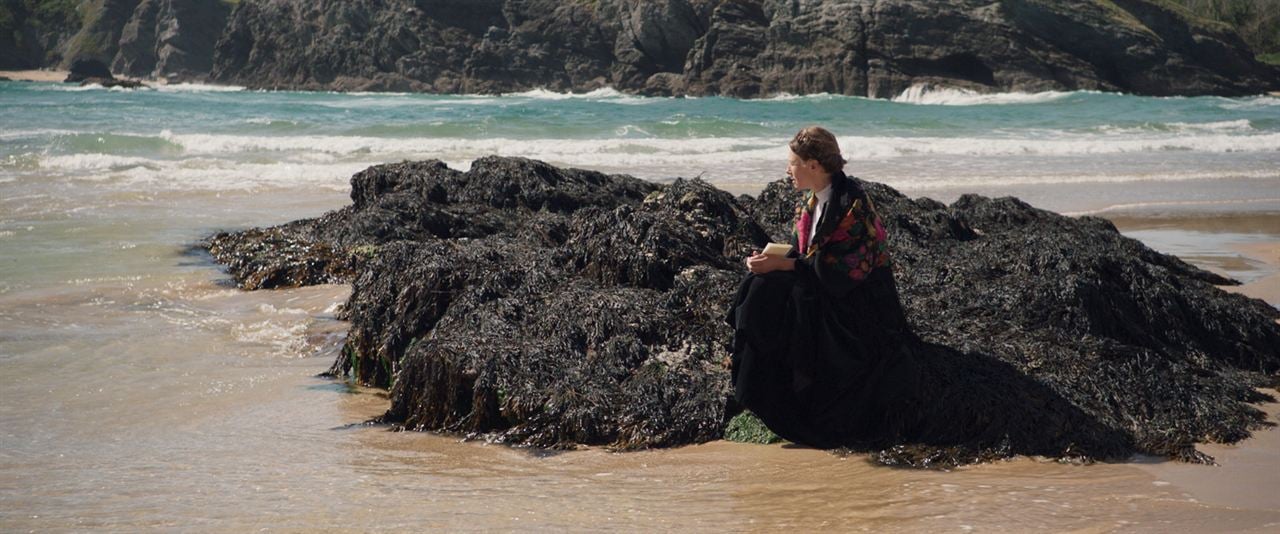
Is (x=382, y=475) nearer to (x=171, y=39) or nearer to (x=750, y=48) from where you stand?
(x=750, y=48)

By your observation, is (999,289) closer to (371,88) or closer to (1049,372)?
(1049,372)

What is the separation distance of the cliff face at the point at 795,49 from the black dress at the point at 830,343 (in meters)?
48.7

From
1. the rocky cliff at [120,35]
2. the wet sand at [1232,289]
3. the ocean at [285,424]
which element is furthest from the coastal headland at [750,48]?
the wet sand at [1232,289]

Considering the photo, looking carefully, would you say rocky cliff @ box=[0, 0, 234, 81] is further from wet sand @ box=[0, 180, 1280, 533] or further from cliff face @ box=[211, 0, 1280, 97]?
wet sand @ box=[0, 180, 1280, 533]

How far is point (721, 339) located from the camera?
5.01 meters

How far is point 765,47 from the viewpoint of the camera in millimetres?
54562

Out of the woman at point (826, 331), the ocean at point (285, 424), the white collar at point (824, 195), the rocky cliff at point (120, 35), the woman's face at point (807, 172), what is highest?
the rocky cliff at point (120, 35)

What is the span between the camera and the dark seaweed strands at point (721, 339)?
175 inches

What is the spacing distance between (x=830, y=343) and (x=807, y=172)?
0.63 meters

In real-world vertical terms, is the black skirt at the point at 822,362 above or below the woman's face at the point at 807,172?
below

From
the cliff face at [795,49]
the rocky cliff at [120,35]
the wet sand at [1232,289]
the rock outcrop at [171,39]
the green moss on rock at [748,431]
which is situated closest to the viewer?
the wet sand at [1232,289]

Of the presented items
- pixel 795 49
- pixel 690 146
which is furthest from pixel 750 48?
pixel 690 146

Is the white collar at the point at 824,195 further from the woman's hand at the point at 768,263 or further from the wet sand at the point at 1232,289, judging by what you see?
the wet sand at the point at 1232,289

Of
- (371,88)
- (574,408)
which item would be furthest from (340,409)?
(371,88)
